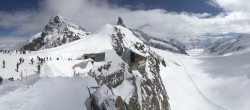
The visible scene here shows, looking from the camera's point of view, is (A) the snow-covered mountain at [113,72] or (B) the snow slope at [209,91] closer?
(A) the snow-covered mountain at [113,72]

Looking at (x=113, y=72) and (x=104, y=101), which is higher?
(x=113, y=72)

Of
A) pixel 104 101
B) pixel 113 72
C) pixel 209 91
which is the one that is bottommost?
pixel 209 91

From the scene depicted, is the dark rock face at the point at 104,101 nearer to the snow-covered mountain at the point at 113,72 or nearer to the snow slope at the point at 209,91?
the snow-covered mountain at the point at 113,72

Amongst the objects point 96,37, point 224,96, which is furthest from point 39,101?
point 224,96

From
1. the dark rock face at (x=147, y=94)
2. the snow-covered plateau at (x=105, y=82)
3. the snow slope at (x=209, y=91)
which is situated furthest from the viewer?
the snow slope at (x=209, y=91)

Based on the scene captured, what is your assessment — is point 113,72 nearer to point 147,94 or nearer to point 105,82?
point 105,82

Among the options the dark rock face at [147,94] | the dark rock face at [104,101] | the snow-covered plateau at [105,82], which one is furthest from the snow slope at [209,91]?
the dark rock face at [104,101]

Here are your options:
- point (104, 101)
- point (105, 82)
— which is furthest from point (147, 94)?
point (104, 101)

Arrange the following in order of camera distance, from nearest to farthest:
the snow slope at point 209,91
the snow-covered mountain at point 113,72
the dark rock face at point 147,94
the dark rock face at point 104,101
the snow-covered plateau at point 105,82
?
the dark rock face at point 104,101, the snow-covered plateau at point 105,82, the snow-covered mountain at point 113,72, the dark rock face at point 147,94, the snow slope at point 209,91

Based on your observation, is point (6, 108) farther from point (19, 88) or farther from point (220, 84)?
point (220, 84)

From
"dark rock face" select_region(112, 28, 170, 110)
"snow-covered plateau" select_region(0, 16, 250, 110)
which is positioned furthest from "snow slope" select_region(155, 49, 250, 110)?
"dark rock face" select_region(112, 28, 170, 110)
